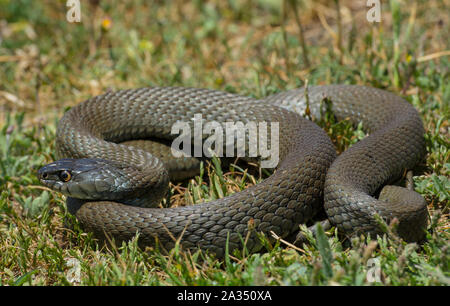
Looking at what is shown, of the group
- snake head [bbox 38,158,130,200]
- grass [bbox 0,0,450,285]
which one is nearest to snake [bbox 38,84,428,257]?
snake head [bbox 38,158,130,200]

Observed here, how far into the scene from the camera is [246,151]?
17.4 feet

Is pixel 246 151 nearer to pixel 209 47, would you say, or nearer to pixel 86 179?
pixel 86 179

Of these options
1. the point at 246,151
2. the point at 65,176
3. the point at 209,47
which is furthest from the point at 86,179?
the point at 209,47

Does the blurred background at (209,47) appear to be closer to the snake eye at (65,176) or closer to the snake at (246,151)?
the snake at (246,151)

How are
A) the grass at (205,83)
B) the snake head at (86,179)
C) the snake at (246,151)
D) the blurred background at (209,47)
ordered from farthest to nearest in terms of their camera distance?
1. the blurred background at (209,47)
2. the snake head at (86,179)
3. the snake at (246,151)
4. the grass at (205,83)

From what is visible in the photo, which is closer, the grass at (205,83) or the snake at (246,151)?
the grass at (205,83)

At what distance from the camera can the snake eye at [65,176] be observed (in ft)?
14.8

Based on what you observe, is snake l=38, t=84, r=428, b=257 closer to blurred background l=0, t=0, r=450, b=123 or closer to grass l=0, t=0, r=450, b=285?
grass l=0, t=0, r=450, b=285

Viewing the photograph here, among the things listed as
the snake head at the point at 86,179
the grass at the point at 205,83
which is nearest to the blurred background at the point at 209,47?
the grass at the point at 205,83

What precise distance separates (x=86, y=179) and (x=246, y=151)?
1.65 metres

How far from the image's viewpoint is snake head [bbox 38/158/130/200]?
14.6 ft

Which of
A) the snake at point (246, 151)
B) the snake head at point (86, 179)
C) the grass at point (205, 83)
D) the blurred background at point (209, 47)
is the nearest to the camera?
the grass at point (205, 83)

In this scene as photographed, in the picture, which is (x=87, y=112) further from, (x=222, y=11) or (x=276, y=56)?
(x=222, y=11)

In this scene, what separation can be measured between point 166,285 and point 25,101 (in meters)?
4.59
